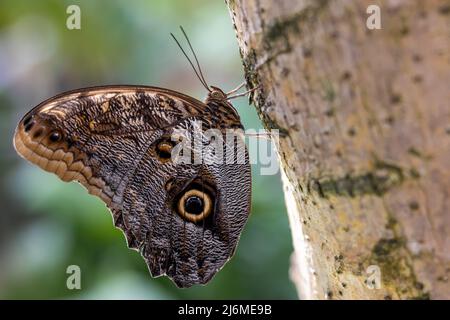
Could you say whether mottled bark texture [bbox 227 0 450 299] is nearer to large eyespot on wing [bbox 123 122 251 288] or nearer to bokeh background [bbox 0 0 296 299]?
large eyespot on wing [bbox 123 122 251 288]

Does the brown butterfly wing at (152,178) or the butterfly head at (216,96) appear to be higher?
the butterfly head at (216,96)

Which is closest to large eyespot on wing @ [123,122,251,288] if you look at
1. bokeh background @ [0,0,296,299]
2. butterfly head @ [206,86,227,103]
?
butterfly head @ [206,86,227,103]

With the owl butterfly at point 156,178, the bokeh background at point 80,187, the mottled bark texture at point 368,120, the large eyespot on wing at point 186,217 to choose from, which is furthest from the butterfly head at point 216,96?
the bokeh background at point 80,187

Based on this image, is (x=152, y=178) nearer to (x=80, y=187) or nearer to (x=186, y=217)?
(x=186, y=217)

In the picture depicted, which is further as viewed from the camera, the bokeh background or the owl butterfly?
the bokeh background

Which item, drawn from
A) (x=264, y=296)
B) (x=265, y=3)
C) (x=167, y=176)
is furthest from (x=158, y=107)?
(x=264, y=296)

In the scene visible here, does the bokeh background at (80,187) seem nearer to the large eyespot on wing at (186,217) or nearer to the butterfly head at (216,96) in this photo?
the large eyespot on wing at (186,217)

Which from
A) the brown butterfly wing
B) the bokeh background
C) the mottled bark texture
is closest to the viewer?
the mottled bark texture

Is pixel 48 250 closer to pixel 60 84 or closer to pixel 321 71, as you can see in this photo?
pixel 60 84
